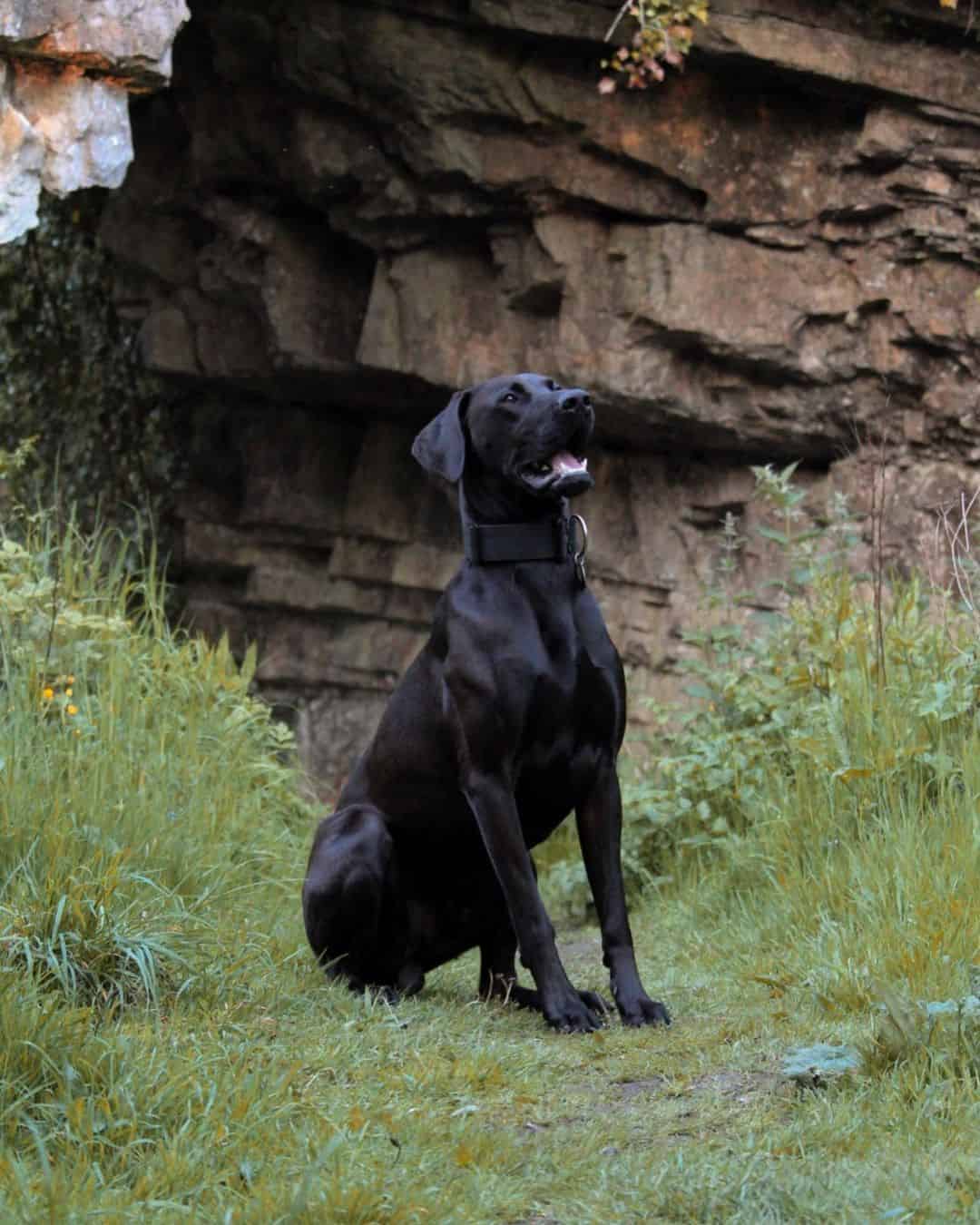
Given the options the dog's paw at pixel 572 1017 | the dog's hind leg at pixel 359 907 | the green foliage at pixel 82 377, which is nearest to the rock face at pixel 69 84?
the dog's hind leg at pixel 359 907

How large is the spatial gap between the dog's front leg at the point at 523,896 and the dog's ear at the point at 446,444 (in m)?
0.76

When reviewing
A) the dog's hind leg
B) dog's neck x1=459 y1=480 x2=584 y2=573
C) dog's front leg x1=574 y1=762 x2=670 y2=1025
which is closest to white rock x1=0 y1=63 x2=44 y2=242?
dog's neck x1=459 y1=480 x2=584 y2=573

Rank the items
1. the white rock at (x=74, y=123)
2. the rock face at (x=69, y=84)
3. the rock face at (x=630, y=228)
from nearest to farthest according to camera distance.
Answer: the rock face at (x=69, y=84) → the white rock at (x=74, y=123) → the rock face at (x=630, y=228)

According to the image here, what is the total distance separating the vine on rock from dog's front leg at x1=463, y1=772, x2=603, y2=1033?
440 cm

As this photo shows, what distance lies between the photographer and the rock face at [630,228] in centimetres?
781

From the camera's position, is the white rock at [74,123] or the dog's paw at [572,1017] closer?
the dog's paw at [572,1017]

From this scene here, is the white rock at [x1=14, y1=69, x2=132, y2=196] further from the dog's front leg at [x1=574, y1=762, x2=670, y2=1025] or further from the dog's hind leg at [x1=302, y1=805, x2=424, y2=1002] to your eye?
the dog's front leg at [x1=574, y1=762, x2=670, y2=1025]

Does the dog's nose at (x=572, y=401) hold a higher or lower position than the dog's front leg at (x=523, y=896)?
higher

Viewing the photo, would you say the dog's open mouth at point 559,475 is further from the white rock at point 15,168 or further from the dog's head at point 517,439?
the white rock at point 15,168

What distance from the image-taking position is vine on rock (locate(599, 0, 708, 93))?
721 cm

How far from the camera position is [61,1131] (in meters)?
2.56

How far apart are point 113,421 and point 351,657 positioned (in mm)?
2100

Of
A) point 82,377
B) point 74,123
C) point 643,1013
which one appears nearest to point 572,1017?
point 643,1013

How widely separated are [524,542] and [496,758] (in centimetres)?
53
